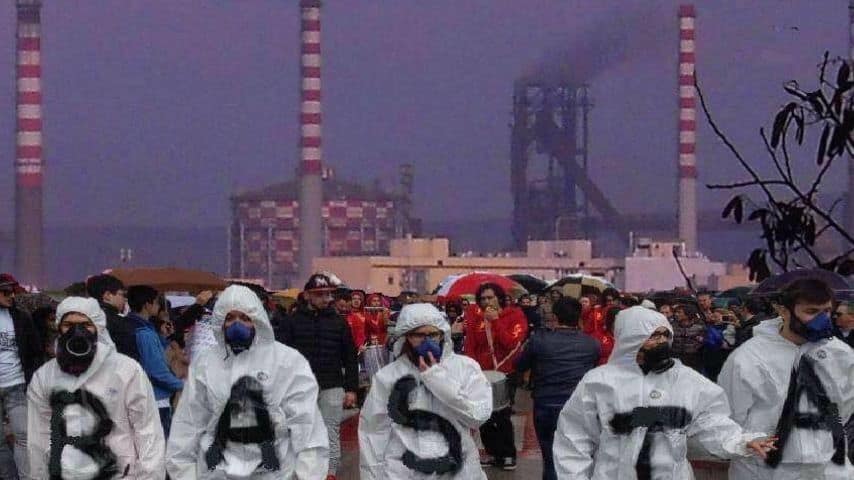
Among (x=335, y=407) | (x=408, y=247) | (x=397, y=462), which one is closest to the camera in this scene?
(x=397, y=462)

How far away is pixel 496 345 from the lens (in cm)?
1209

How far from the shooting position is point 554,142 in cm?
11250

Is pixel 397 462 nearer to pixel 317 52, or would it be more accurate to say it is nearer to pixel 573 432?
pixel 573 432

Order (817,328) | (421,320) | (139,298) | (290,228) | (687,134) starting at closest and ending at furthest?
(817,328)
(421,320)
(139,298)
(687,134)
(290,228)

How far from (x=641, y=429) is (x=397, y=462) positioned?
105 cm

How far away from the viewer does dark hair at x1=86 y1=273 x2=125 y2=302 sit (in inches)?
338

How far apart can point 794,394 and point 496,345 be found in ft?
20.0

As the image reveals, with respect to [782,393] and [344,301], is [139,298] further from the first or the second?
[344,301]

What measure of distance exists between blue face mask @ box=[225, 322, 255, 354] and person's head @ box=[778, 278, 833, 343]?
1.77 meters

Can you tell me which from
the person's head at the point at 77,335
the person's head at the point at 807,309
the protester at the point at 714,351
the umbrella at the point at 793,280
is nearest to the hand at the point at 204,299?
the protester at the point at 714,351

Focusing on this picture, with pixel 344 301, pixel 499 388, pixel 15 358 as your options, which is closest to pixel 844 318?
pixel 499 388

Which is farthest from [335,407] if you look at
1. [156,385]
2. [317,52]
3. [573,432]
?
[317,52]

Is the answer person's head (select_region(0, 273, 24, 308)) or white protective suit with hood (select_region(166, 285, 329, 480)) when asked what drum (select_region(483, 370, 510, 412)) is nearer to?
person's head (select_region(0, 273, 24, 308))

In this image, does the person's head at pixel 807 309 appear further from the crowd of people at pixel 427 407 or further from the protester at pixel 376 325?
the protester at pixel 376 325
